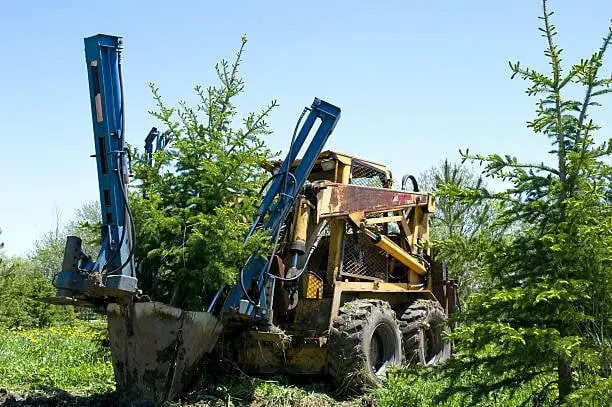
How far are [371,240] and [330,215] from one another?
1.34 metres

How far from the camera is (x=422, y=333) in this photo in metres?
10.6

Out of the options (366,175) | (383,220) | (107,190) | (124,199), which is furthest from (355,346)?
(107,190)

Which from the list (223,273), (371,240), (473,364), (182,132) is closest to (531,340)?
(473,364)

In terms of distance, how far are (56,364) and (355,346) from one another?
4.46 m

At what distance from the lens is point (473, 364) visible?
5875 millimetres

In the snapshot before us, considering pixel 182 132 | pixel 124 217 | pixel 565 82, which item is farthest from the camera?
pixel 182 132

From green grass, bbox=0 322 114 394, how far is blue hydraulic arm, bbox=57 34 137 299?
2.16m

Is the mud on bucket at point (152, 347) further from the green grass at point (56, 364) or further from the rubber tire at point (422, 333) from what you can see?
the rubber tire at point (422, 333)

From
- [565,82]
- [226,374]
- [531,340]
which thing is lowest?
[226,374]

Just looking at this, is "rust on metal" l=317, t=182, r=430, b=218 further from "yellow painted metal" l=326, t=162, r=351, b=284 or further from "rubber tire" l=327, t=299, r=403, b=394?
"rubber tire" l=327, t=299, r=403, b=394

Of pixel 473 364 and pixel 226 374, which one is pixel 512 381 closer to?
pixel 473 364

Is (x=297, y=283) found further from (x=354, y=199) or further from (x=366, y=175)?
(x=366, y=175)

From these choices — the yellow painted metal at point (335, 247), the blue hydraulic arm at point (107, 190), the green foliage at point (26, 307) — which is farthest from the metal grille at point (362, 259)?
the green foliage at point (26, 307)

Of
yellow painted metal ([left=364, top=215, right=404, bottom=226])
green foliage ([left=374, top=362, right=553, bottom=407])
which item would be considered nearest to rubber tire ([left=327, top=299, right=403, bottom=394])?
green foliage ([left=374, top=362, right=553, bottom=407])
